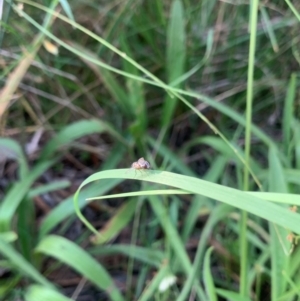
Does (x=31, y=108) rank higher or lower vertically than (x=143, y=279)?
higher

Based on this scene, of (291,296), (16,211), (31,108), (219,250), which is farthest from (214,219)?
(31,108)

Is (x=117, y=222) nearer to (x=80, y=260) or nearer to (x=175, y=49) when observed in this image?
(x=80, y=260)

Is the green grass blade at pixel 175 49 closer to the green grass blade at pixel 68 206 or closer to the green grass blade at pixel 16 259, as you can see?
the green grass blade at pixel 68 206

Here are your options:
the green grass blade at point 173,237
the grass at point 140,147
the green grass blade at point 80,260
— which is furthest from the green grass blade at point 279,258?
the green grass blade at point 80,260

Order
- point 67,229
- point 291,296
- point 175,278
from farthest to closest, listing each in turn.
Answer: point 67,229 → point 175,278 → point 291,296

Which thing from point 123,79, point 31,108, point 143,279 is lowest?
point 143,279

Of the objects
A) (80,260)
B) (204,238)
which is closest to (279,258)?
(204,238)

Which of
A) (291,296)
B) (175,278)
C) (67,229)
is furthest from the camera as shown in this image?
(67,229)

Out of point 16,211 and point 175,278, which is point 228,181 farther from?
point 16,211
